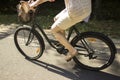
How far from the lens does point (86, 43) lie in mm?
5348

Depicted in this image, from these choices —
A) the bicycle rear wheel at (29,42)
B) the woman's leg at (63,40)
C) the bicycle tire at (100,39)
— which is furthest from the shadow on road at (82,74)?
the bicycle rear wheel at (29,42)

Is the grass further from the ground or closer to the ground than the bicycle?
further from the ground

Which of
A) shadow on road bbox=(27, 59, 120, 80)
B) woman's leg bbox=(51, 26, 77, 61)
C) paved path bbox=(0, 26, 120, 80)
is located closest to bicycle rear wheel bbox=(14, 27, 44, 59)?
paved path bbox=(0, 26, 120, 80)

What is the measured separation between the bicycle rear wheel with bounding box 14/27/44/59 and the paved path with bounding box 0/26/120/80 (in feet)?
0.49

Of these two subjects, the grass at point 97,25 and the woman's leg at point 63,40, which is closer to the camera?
the woman's leg at point 63,40

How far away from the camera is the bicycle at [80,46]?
522 centimetres

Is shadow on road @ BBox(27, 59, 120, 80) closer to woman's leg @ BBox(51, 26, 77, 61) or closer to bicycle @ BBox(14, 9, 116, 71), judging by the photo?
bicycle @ BBox(14, 9, 116, 71)

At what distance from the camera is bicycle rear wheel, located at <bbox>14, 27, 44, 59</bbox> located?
5.85 metres

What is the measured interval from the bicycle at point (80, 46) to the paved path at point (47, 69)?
16 centimetres

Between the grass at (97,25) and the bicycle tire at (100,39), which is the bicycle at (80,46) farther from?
the grass at (97,25)

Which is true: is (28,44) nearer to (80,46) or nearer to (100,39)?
(80,46)

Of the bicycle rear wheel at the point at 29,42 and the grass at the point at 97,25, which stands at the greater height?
the grass at the point at 97,25

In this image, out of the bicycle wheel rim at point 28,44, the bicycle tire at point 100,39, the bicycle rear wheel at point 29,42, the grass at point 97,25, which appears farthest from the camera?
the grass at point 97,25

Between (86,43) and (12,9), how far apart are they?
7788mm
